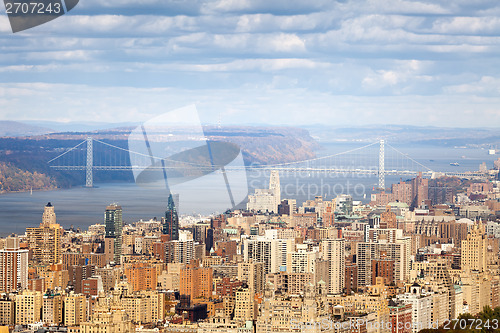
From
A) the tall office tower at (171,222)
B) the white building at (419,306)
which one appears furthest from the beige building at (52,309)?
the tall office tower at (171,222)

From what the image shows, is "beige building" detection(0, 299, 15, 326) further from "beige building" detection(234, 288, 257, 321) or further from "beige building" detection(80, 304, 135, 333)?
"beige building" detection(234, 288, 257, 321)

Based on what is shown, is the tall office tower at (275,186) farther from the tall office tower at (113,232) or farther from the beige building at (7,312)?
the beige building at (7,312)

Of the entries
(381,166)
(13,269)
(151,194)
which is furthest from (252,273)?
(381,166)

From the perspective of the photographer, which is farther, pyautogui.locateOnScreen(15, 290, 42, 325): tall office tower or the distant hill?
the distant hill

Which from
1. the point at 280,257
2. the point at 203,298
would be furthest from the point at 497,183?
the point at 203,298

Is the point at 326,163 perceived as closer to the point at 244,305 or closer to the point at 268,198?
the point at 268,198

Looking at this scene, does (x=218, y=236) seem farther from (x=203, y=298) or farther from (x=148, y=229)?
(x=203, y=298)

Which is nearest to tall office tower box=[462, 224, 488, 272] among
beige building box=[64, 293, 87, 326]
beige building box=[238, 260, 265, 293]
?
beige building box=[238, 260, 265, 293]
